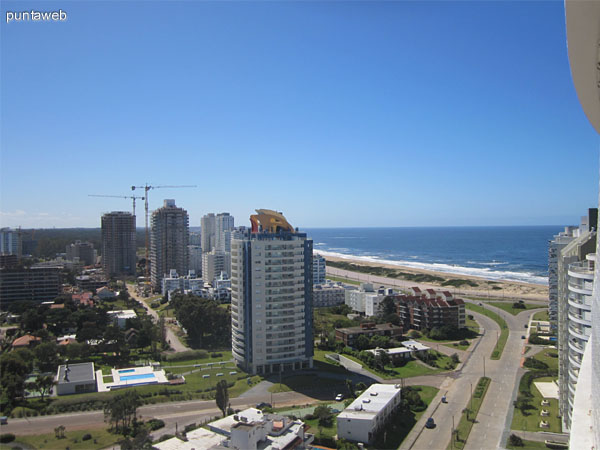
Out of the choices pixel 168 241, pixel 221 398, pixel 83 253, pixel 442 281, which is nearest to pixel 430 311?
pixel 221 398

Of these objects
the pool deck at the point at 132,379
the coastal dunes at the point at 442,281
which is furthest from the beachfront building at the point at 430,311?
the pool deck at the point at 132,379

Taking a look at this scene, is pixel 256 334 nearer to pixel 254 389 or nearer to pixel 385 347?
pixel 254 389

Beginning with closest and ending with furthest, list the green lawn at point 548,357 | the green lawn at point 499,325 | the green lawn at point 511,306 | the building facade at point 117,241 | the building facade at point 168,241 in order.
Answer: the green lawn at point 548,357, the green lawn at point 499,325, the green lawn at point 511,306, the building facade at point 168,241, the building facade at point 117,241

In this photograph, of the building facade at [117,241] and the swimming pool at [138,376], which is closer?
the swimming pool at [138,376]

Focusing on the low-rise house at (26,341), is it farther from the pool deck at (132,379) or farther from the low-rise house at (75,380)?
the pool deck at (132,379)

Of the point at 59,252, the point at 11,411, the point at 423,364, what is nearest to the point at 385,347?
the point at 423,364

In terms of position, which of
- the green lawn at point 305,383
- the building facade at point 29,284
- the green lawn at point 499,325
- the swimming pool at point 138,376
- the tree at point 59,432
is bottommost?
the green lawn at point 499,325

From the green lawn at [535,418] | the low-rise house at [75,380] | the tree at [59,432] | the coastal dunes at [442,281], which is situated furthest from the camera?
the coastal dunes at [442,281]
